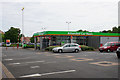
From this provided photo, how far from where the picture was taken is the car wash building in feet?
117

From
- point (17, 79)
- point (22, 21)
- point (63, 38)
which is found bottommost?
point (17, 79)

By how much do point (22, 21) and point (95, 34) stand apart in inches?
943

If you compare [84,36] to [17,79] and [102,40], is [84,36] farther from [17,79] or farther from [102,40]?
[17,79]

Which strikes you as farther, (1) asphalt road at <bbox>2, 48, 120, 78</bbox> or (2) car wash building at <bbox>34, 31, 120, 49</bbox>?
(2) car wash building at <bbox>34, 31, 120, 49</bbox>

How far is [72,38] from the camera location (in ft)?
122

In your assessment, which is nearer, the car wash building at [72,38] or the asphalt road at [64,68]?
the asphalt road at [64,68]

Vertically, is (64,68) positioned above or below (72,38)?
below

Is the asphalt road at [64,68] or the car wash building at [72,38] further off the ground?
the car wash building at [72,38]

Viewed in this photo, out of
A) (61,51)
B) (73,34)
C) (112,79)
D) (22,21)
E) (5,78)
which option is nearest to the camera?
(112,79)

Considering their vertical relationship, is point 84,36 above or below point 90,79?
above

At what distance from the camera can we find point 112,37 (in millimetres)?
41062

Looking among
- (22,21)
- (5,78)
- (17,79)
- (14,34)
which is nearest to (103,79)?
(17,79)

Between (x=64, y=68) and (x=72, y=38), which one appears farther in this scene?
(x=72, y=38)

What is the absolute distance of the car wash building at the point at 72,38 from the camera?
35656mm
